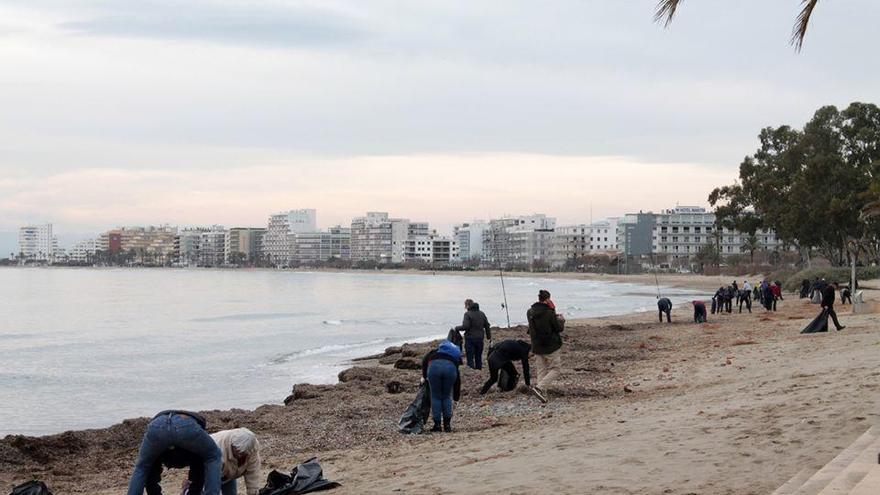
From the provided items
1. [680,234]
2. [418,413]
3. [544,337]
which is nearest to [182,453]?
[418,413]

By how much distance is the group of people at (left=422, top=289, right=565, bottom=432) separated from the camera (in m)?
11.5

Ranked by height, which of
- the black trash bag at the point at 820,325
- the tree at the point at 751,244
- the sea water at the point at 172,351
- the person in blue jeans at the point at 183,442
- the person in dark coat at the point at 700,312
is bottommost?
the sea water at the point at 172,351

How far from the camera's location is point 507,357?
14734 mm

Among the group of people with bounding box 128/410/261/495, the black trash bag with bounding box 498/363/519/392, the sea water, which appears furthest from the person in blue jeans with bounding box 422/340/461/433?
the sea water

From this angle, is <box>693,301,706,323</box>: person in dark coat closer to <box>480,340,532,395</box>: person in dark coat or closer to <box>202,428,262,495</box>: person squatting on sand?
<box>480,340,532,395</box>: person in dark coat

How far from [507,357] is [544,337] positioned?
1213mm

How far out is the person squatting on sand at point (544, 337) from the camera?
1353 centimetres

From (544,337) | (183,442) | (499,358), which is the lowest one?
(499,358)

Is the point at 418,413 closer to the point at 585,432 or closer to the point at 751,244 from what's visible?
the point at 585,432

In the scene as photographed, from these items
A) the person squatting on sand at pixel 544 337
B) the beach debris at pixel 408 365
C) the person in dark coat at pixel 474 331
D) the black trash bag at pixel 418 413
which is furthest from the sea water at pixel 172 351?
the black trash bag at pixel 418 413

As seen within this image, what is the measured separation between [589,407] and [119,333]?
3578 cm

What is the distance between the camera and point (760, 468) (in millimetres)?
7164

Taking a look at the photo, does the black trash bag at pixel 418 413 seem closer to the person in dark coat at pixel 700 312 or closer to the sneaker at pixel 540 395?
the sneaker at pixel 540 395

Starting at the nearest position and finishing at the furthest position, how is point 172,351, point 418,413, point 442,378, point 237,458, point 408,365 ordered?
point 237,458 < point 442,378 < point 418,413 < point 408,365 < point 172,351
